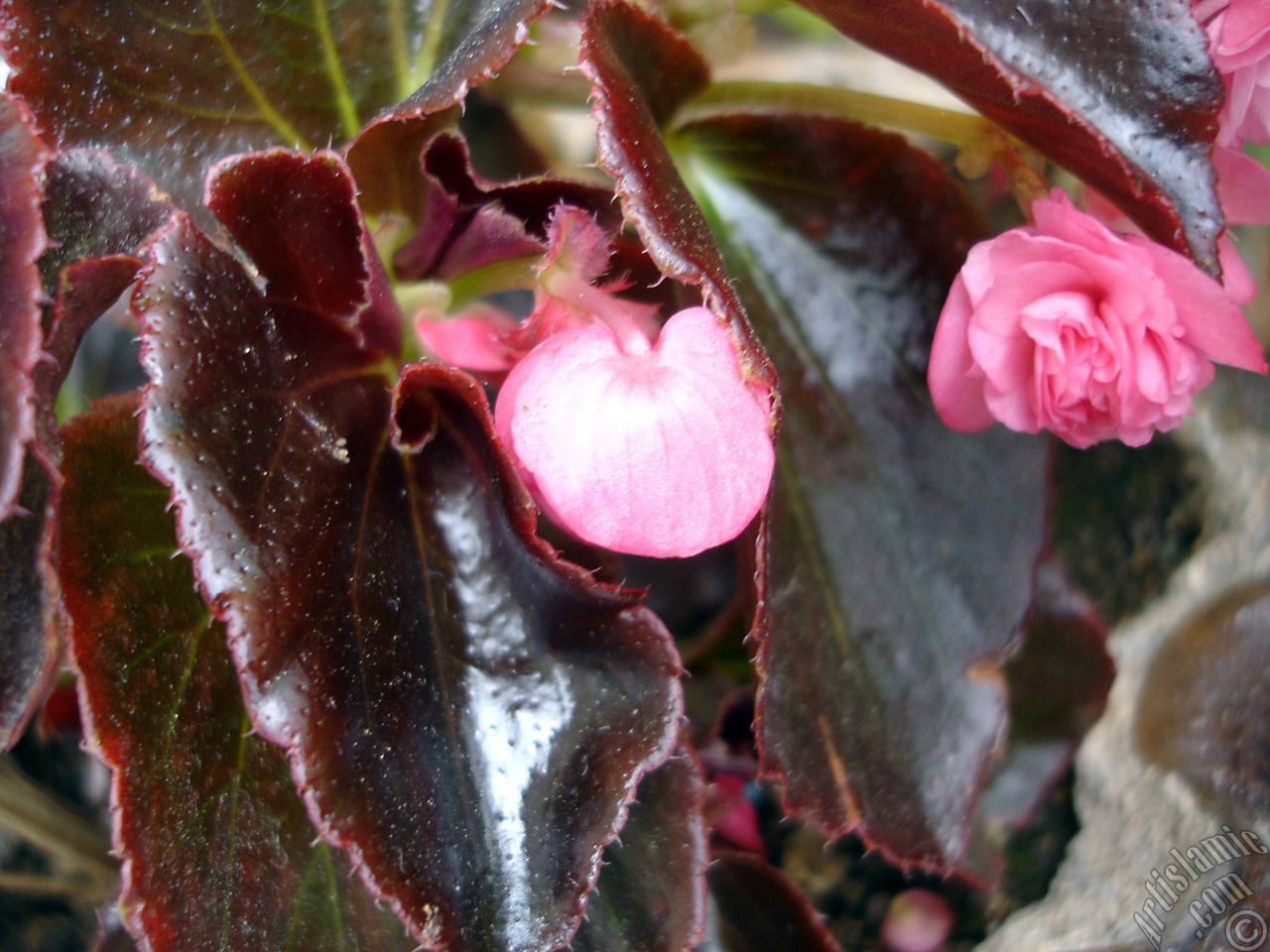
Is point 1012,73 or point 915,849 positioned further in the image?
point 915,849

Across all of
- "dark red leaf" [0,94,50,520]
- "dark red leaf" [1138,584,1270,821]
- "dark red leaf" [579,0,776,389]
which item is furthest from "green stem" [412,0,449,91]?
"dark red leaf" [1138,584,1270,821]

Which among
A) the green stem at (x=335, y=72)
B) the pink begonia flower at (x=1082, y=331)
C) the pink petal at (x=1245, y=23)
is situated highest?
the pink petal at (x=1245, y=23)

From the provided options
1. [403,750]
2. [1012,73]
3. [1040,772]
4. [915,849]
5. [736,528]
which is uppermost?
[1012,73]

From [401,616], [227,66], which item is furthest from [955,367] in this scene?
[227,66]

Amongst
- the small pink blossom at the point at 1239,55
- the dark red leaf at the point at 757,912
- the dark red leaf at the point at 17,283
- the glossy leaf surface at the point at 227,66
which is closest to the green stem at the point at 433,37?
the glossy leaf surface at the point at 227,66

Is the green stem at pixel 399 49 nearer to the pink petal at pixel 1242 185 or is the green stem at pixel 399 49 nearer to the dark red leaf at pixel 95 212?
the dark red leaf at pixel 95 212

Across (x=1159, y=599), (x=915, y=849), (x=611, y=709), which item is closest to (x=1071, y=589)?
(x=1159, y=599)

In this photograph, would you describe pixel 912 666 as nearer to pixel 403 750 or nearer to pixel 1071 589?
pixel 1071 589

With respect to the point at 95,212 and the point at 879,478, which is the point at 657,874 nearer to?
the point at 879,478
